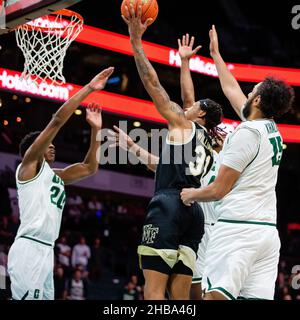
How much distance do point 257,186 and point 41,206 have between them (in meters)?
1.96

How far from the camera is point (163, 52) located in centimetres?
1370

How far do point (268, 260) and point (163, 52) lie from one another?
32.4 feet

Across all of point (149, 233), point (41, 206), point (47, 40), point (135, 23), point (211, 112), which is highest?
point (47, 40)

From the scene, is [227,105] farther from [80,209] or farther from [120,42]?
[120,42]

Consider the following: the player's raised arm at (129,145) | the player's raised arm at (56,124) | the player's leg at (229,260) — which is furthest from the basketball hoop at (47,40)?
the player's leg at (229,260)

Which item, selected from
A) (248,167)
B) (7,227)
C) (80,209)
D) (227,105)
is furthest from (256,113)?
(227,105)

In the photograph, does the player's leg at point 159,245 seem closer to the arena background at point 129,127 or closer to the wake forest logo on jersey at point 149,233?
the wake forest logo on jersey at point 149,233

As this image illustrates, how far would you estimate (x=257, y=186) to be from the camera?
4.23m

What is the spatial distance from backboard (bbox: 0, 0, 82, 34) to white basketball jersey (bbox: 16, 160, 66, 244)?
3.94 feet

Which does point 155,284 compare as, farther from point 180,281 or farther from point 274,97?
point 274,97

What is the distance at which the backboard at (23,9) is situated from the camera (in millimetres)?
5477

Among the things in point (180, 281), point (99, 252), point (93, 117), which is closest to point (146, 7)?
point (93, 117)

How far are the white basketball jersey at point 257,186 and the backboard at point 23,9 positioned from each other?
2027 mm

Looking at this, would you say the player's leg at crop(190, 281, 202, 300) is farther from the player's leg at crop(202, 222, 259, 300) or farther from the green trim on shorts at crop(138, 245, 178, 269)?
the player's leg at crop(202, 222, 259, 300)
